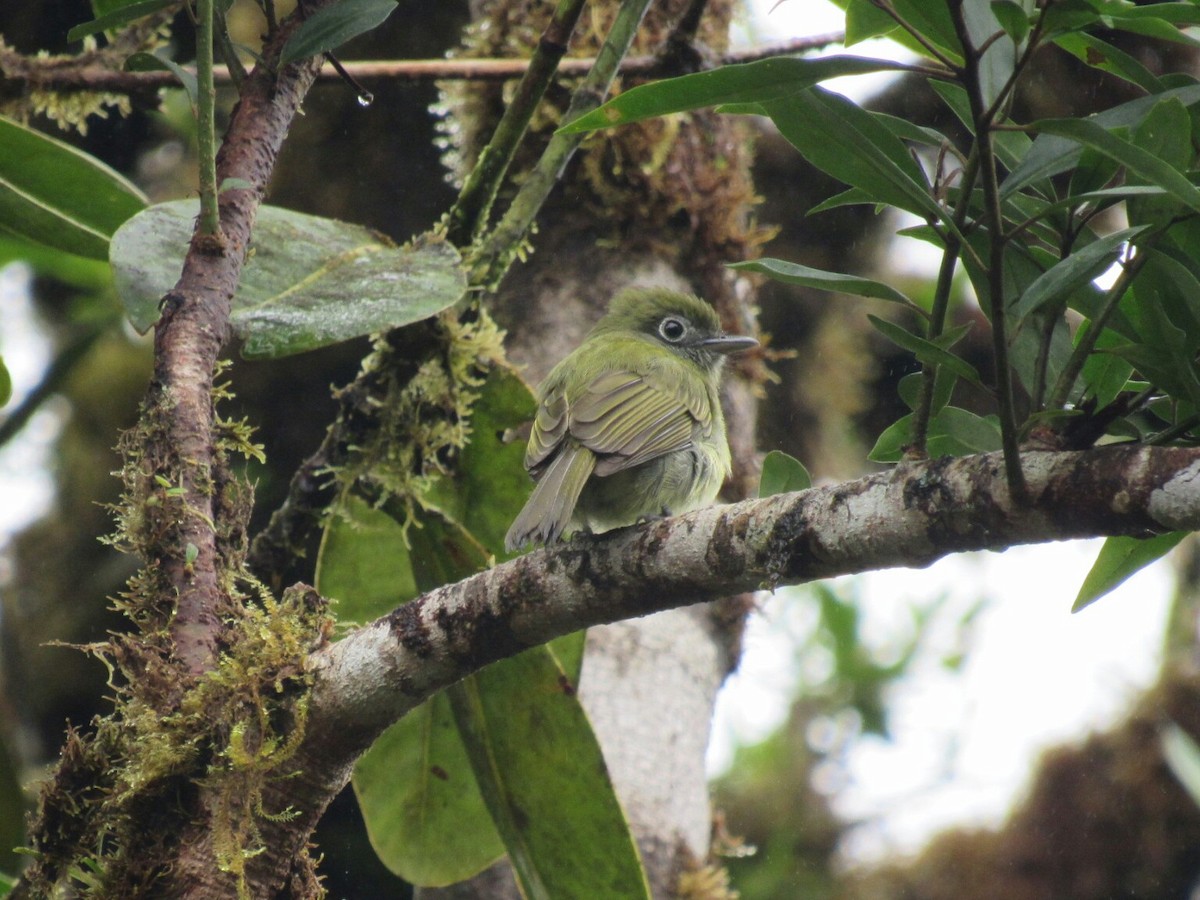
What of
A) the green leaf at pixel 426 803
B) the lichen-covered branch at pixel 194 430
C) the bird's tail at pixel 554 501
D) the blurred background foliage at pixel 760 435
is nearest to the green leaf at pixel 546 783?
the green leaf at pixel 426 803

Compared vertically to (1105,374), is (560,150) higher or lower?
higher

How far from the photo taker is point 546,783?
8.33 feet

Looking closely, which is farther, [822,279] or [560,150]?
[560,150]

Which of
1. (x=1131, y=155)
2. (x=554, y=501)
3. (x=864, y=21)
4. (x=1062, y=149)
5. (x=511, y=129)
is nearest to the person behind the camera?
(x=1131, y=155)

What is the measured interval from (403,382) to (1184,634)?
480 cm

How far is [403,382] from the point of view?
10.0ft

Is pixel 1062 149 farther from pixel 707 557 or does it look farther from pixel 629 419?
pixel 629 419

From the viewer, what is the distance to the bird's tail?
94.0 inches

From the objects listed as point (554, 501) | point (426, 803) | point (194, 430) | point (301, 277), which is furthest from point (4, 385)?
point (426, 803)

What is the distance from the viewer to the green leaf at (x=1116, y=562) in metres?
1.75

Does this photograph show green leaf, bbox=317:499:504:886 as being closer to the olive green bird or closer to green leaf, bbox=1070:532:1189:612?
→ the olive green bird

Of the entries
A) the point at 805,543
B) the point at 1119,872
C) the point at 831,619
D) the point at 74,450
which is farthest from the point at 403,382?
the point at 1119,872

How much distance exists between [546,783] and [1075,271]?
156cm

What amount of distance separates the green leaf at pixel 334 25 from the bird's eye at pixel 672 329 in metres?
1.67
